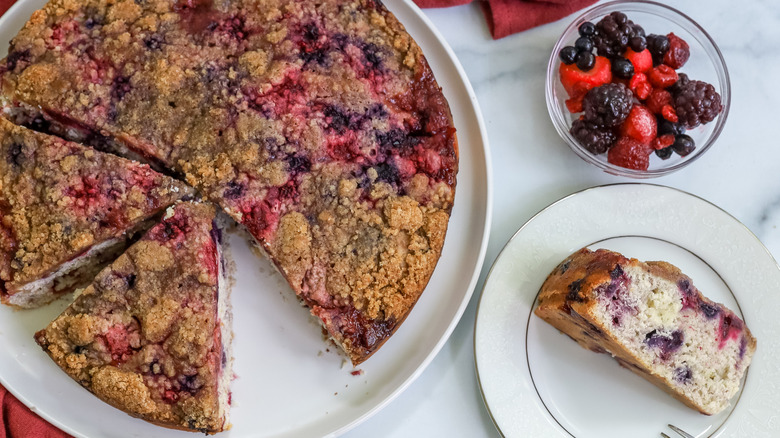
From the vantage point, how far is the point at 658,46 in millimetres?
4062

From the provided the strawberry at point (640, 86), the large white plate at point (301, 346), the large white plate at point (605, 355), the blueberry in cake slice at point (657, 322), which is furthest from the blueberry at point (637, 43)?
the blueberry in cake slice at point (657, 322)

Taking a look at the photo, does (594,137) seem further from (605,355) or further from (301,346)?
(301,346)

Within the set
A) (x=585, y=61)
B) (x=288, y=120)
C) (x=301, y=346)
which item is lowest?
(x=301, y=346)

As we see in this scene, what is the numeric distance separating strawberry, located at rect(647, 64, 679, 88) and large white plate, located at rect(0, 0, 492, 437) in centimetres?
99

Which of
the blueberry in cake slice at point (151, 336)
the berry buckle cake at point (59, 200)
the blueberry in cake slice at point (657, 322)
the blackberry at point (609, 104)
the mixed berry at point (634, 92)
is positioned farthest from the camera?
the mixed berry at point (634, 92)

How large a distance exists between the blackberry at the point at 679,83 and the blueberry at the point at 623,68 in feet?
0.82

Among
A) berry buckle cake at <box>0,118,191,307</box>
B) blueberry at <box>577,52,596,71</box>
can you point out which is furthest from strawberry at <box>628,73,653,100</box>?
berry buckle cake at <box>0,118,191,307</box>

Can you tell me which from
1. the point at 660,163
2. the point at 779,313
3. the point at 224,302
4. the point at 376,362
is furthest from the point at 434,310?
the point at 779,313

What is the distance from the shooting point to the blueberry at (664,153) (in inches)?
159

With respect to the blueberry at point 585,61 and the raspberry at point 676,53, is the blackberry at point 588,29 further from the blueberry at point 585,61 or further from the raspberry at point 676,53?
the raspberry at point 676,53

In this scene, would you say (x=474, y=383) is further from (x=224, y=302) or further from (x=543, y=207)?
(x=224, y=302)

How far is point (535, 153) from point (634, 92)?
65cm

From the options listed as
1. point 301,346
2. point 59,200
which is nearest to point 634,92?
point 301,346

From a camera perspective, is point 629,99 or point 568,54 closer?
point 629,99
